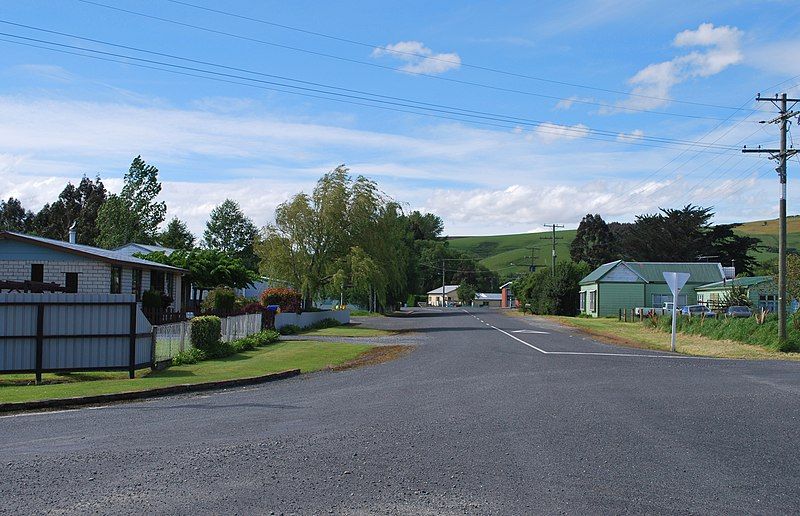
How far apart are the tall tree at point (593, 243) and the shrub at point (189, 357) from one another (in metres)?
107

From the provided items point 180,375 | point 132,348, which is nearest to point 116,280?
point 132,348

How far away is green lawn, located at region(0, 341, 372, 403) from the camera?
624 inches

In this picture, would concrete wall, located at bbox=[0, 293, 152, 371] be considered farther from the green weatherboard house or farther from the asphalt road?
the green weatherboard house

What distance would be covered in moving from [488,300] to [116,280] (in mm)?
134407

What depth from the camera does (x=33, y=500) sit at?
7059 millimetres

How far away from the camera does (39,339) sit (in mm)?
18344

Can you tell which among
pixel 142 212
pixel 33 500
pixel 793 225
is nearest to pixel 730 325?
pixel 33 500

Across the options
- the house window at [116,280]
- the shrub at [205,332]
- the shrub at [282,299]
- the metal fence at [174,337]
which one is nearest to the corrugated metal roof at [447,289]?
the shrub at [282,299]

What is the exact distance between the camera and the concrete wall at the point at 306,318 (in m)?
40.2

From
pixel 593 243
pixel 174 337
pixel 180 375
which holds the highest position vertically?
pixel 593 243

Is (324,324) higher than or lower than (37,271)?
lower

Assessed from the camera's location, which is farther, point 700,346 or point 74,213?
point 74,213

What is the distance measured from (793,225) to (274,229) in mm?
132290

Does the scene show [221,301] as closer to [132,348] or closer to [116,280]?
[116,280]
